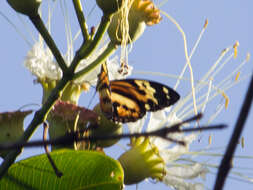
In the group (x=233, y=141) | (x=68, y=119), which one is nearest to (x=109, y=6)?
(x=68, y=119)

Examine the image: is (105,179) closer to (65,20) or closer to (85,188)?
(85,188)

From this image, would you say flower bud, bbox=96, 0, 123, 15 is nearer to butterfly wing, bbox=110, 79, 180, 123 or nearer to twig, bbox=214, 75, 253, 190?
butterfly wing, bbox=110, 79, 180, 123

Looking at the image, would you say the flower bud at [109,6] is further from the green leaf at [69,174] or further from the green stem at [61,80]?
the green leaf at [69,174]

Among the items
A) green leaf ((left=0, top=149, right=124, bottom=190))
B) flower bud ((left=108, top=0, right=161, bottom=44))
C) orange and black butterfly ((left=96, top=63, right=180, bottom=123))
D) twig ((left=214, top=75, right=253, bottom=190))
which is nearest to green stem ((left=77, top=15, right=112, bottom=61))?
flower bud ((left=108, top=0, right=161, bottom=44))

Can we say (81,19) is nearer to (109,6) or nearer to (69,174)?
(109,6)

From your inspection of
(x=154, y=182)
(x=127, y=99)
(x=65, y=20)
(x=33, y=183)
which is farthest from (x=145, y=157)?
(x=65, y=20)

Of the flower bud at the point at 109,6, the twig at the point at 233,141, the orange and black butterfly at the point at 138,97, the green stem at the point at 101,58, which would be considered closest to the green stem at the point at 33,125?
the green stem at the point at 101,58

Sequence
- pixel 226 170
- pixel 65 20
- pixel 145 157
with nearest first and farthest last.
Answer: pixel 226 170 → pixel 145 157 → pixel 65 20
